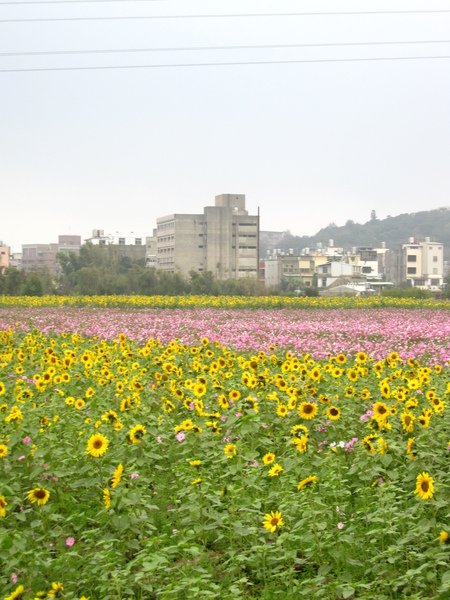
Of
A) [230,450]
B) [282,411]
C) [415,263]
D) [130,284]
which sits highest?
[415,263]

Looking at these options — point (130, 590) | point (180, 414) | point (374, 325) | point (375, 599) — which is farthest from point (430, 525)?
point (374, 325)

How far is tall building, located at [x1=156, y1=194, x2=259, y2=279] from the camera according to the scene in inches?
4063

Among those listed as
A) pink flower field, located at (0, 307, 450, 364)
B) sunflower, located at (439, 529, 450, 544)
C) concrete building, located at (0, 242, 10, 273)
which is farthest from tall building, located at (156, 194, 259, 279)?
sunflower, located at (439, 529, 450, 544)

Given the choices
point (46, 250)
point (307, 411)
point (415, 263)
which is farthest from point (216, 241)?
point (307, 411)

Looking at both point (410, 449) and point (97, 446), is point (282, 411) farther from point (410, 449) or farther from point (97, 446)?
point (97, 446)

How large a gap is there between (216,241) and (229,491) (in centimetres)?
9817

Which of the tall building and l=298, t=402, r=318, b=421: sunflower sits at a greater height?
the tall building

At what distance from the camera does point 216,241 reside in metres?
103

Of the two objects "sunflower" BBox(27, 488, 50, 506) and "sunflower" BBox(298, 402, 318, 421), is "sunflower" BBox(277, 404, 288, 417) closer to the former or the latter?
"sunflower" BBox(298, 402, 318, 421)

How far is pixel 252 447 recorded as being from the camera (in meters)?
6.16

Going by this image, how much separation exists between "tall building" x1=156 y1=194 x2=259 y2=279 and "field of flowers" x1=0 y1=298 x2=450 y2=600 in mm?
95134

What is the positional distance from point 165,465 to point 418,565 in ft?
7.88

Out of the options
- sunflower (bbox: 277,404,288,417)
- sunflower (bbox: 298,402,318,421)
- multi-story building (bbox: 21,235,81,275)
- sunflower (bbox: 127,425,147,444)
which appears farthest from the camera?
multi-story building (bbox: 21,235,81,275)

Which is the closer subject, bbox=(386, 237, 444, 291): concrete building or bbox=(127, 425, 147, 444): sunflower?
bbox=(127, 425, 147, 444): sunflower
